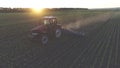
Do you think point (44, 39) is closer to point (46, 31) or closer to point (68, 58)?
point (46, 31)

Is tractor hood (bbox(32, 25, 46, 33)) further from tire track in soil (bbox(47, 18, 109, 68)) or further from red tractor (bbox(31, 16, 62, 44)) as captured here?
tire track in soil (bbox(47, 18, 109, 68))

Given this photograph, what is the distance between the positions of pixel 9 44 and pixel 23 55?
3.10m

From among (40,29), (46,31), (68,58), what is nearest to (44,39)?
(46,31)

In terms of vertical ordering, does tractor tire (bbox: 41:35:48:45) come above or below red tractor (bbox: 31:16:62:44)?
below

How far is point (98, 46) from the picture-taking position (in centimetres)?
1714

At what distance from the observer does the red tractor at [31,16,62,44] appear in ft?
54.2

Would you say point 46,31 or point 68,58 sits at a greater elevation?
point 46,31

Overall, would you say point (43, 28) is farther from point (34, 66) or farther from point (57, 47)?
point (34, 66)

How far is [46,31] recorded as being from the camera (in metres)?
17.0

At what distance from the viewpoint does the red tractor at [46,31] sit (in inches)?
650

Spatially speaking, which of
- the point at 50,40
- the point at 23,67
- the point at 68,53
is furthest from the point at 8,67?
the point at 50,40

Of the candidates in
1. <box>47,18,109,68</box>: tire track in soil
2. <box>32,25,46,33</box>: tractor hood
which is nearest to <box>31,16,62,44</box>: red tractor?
<box>32,25,46,33</box>: tractor hood

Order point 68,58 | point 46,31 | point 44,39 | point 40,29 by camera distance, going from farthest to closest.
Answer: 1. point 46,31
2. point 44,39
3. point 40,29
4. point 68,58

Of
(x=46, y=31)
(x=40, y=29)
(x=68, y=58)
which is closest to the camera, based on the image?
(x=68, y=58)
